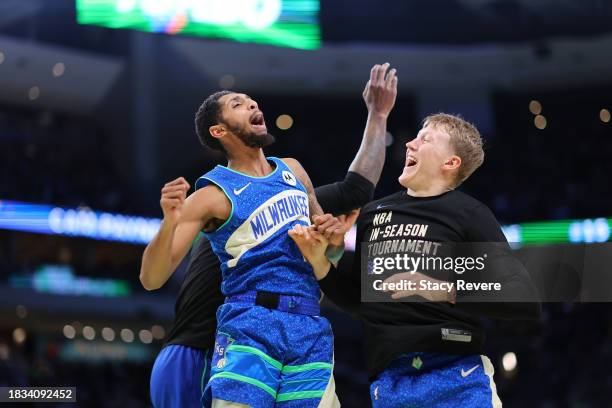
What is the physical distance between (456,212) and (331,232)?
0.46 metres

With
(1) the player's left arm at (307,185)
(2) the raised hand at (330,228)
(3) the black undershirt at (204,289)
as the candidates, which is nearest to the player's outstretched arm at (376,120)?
(3) the black undershirt at (204,289)

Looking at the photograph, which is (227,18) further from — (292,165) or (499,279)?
(499,279)

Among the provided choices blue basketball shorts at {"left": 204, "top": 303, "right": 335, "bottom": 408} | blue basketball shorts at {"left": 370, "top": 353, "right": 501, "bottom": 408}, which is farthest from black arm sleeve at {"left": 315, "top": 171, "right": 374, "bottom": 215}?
blue basketball shorts at {"left": 370, "top": 353, "right": 501, "bottom": 408}

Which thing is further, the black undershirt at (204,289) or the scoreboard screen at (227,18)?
the scoreboard screen at (227,18)

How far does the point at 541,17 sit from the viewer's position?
72.8 ft

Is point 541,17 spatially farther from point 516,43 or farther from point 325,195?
point 325,195

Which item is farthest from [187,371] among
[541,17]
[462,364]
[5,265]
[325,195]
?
[541,17]

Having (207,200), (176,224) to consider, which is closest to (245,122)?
(207,200)

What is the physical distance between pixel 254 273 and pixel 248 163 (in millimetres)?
551

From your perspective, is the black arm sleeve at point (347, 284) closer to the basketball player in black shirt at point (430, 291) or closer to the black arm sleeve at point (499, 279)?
the basketball player in black shirt at point (430, 291)

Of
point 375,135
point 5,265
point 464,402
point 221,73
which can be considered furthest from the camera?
point 221,73

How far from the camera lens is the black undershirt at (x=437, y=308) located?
3.14 metres

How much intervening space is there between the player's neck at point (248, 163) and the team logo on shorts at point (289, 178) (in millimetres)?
85

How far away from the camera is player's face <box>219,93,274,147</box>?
152 inches
